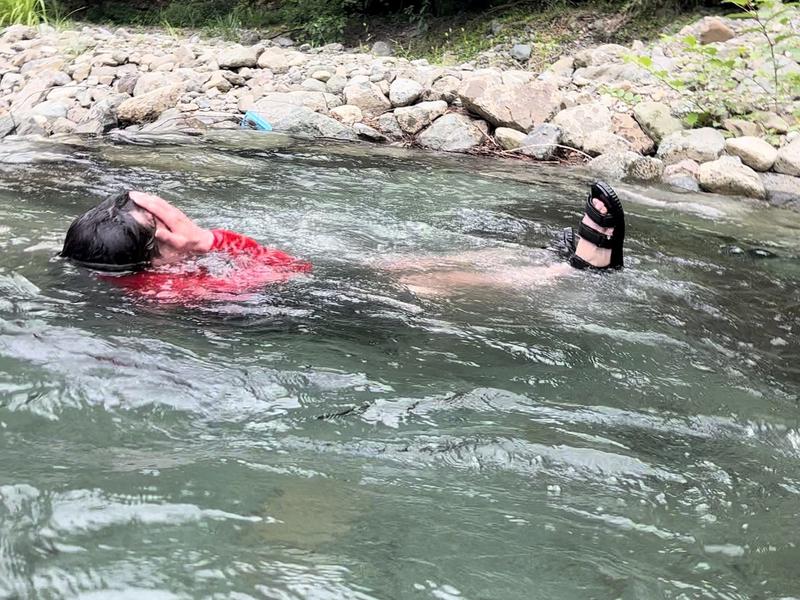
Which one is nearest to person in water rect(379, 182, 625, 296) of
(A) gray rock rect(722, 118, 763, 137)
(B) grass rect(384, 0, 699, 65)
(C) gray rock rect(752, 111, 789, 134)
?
(A) gray rock rect(722, 118, 763, 137)

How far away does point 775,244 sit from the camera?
443cm

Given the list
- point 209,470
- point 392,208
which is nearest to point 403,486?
point 209,470

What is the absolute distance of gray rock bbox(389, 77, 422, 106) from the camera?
7.59 metres

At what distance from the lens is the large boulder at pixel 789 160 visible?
5.79 metres

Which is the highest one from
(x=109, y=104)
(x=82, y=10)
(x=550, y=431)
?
(x=82, y=10)

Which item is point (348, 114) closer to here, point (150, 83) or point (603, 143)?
point (150, 83)

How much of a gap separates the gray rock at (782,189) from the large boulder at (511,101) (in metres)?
2.19

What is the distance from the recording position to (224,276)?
3062mm

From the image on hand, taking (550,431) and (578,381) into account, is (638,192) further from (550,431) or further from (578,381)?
(550,431)

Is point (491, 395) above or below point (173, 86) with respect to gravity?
below

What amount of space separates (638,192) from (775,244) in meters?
1.35

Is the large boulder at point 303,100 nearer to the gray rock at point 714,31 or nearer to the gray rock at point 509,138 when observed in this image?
the gray rock at point 509,138

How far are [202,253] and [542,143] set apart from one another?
435 cm

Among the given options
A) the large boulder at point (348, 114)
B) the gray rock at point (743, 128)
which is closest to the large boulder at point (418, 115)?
the large boulder at point (348, 114)
